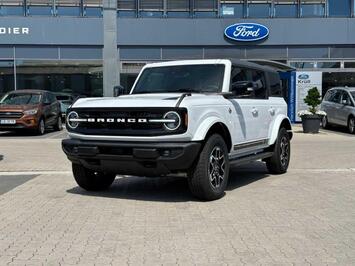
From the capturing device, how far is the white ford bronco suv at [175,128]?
24.1 feet

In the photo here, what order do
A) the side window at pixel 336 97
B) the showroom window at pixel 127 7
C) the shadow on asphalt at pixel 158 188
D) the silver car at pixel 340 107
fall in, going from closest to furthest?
the shadow on asphalt at pixel 158 188 → the silver car at pixel 340 107 → the side window at pixel 336 97 → the showroom window at pixel 127 7

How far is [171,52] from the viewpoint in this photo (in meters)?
28.0

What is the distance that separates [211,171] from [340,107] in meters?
14.9

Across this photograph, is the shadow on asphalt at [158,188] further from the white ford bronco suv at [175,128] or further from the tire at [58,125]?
the tire at [58,125]

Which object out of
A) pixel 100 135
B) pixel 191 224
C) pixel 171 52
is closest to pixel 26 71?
pixel 171 52

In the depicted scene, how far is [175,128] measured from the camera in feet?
23.9

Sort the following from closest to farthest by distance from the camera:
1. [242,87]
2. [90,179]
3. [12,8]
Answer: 1. [90,179]
2. [242,87]
3. [12,8]

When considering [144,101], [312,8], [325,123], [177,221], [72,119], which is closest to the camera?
[177,221]

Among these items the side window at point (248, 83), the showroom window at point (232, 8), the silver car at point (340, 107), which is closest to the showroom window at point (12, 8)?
the showroom window at point (232, 8)

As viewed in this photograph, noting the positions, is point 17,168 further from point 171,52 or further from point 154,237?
point 171,52

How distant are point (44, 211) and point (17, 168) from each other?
171 inches

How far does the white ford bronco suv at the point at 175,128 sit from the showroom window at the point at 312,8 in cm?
2003

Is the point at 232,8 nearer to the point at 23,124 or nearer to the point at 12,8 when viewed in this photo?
the point at 12,8

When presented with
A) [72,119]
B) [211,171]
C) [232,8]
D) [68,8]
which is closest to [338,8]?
[232,8]
